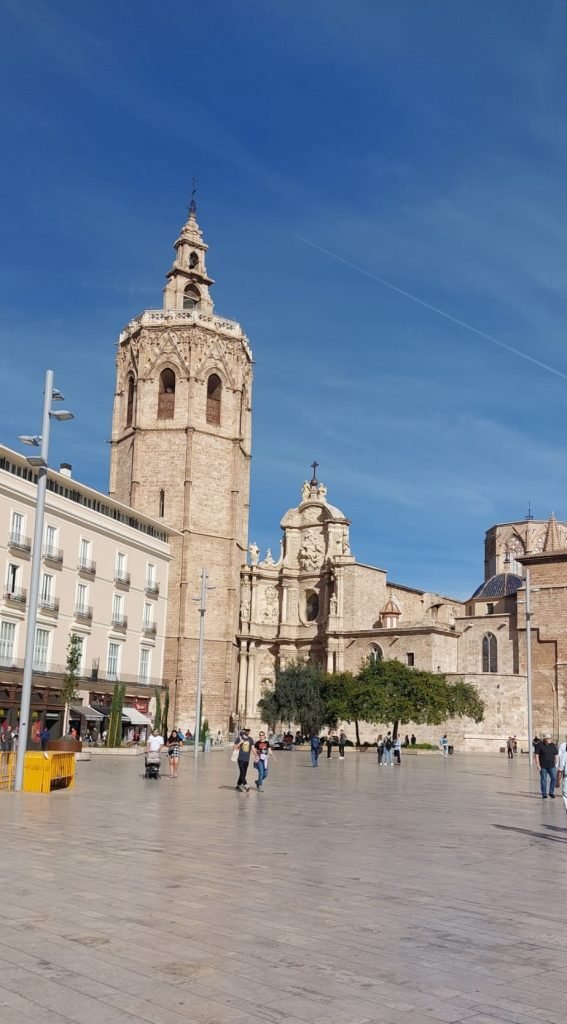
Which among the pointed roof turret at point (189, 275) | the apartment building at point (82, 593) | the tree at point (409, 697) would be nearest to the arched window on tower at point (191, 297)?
the pointed roof turret at point (189, 275)

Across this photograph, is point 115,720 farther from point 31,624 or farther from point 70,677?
point 31,624

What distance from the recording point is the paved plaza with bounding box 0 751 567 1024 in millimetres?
5375

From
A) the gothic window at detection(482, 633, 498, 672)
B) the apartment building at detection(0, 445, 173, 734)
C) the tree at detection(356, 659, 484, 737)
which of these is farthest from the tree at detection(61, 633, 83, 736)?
the gothic window at detection(482, 633, 498, 672)

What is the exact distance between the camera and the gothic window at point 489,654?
60.7 meters

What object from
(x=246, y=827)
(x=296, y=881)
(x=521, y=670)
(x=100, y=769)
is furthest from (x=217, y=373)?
(x=296, y=881)

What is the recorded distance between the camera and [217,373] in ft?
214

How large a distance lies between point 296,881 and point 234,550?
54.3 m

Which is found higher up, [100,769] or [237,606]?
[237,606]

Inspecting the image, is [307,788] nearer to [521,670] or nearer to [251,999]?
[251,999]

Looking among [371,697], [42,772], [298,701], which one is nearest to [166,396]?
[298,701]

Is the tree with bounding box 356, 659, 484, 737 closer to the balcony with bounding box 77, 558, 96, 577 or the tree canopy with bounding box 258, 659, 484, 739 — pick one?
the tree canopy with bounding box 258, 659, 484, 739

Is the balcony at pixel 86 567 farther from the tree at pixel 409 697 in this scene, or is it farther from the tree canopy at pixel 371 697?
the tree at pixel 409 697

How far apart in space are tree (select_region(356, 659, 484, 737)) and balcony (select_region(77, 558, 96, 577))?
1631 centimetres

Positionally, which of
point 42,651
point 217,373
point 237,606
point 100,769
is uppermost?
point 217,373
